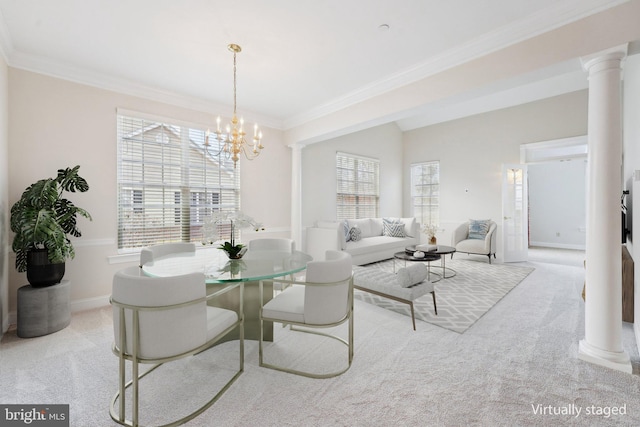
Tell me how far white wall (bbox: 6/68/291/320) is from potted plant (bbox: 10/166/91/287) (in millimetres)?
420

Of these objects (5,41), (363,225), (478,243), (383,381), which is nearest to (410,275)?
(383,381)

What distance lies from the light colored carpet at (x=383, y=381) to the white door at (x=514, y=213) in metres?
3.45

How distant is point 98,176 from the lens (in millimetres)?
3520

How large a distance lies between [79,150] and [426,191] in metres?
7.45

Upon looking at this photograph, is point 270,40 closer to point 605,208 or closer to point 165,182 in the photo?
point 165,182

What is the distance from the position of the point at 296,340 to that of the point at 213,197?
2811 mm

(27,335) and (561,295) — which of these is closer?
(27,335)

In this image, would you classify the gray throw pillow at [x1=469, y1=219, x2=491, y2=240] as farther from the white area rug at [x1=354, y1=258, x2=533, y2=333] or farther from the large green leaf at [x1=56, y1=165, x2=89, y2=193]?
the large green leaf at [x1=56, y1=165, x2=89, y2=193]

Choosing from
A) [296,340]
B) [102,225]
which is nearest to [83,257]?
[102,225]

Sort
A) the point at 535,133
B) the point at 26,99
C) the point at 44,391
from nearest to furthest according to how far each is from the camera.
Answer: the point at 44,391 → the point at 26,99 → the point at 535,133

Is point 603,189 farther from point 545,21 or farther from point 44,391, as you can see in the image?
point 44,391

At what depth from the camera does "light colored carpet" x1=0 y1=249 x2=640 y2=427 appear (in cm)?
171

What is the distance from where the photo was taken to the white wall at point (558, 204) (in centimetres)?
784

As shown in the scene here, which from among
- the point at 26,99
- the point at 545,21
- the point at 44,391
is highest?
the point at 545,21
